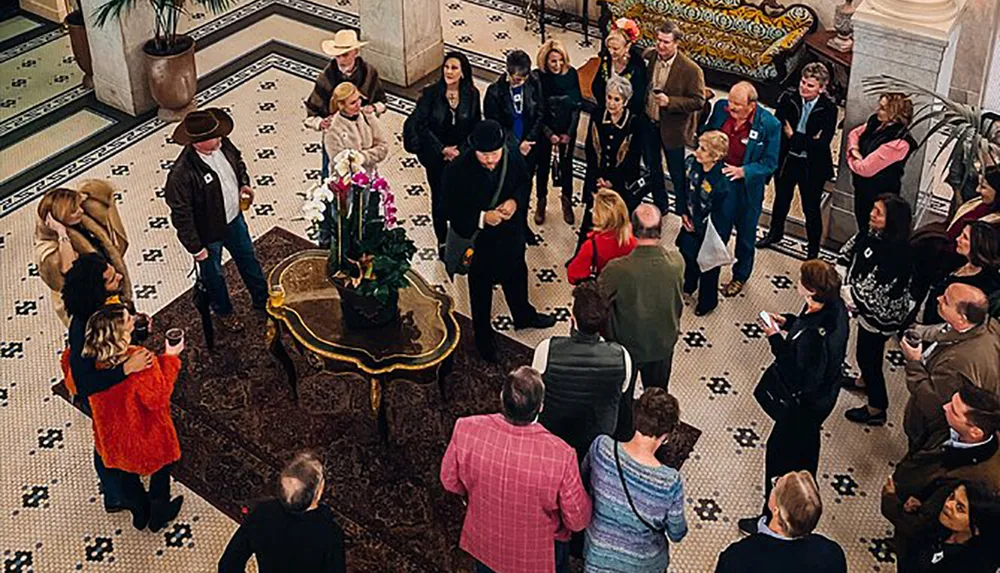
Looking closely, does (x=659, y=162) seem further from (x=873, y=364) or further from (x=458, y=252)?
(x=873, y=364)

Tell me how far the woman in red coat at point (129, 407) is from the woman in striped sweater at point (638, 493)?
2.05 m

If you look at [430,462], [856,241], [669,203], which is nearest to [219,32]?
[669,203]

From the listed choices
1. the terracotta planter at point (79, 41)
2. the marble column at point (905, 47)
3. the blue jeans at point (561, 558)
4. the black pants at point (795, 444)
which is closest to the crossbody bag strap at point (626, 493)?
the blue jeans at point (561, 558)

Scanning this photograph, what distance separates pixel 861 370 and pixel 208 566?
12.0ft

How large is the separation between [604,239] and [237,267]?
252cm

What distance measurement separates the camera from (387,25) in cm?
969

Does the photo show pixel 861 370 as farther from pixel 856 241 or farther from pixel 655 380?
pixel 655 380

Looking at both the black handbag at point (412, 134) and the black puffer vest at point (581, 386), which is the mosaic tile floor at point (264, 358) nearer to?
the black handbag at point (412, 134)

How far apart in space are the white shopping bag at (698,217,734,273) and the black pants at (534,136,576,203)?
4.09 ft

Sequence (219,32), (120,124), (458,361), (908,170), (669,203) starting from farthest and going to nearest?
1. (219,32)
2. (120,124)
3. (669,203)
4. (908,170)
5. (458,361)

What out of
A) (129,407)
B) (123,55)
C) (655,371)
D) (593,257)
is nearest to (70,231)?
(129,407)

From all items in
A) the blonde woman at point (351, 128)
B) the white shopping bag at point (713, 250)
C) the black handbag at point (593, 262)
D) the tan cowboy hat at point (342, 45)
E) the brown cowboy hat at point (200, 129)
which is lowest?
the white shopping bag at point (713, 250)

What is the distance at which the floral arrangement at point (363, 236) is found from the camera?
5617 millimetres

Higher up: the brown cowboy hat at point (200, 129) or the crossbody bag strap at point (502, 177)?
the brown cowboy hat at point (200, 129)
